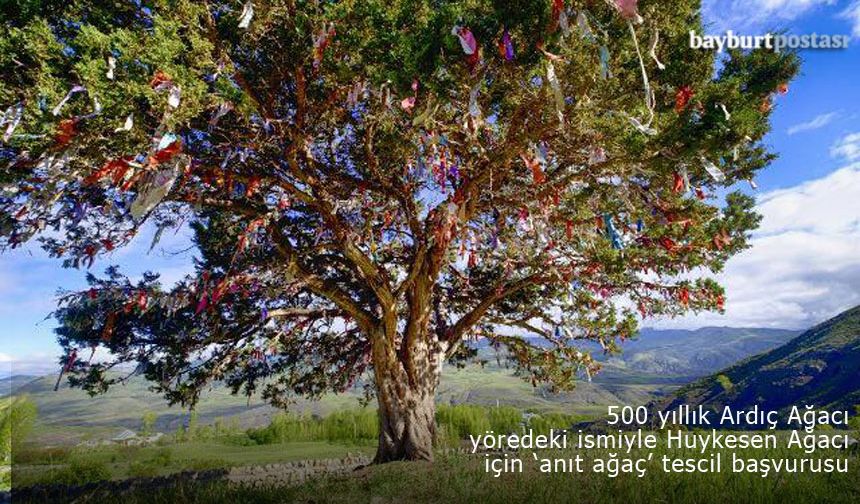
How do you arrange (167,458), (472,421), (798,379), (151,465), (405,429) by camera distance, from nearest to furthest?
(405,429) < (151,465) < (167,458) < (472,421) < (798,379)

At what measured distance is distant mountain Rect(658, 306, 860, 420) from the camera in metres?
129

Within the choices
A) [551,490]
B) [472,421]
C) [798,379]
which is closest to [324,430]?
[472,421]

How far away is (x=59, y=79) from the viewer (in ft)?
18.9

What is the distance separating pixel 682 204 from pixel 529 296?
4.88 meters

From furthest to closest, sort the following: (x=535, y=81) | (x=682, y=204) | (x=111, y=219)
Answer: (x=682, y=204)
(x=111, y=219)
(x=535, y=81)

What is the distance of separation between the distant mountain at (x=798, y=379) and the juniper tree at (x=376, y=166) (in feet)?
428

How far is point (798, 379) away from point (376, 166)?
172 m

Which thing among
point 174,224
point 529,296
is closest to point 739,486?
point 529,296

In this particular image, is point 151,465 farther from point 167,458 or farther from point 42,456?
point 42,456

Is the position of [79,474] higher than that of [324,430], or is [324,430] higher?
[79,474]

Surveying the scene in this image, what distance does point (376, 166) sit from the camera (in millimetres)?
9477

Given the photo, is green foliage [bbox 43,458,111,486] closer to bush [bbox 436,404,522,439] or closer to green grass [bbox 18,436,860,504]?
green grass [bbox 18,436,860,504]

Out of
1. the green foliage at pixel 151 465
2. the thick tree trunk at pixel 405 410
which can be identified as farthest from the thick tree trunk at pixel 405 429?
the green foliage at pixel 151 465

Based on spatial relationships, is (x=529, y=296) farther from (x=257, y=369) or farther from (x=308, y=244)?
(x=257, y=369)
